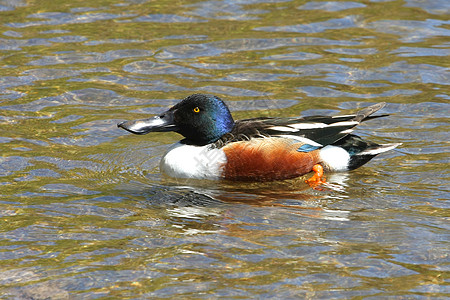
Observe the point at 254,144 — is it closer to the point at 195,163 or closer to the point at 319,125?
the point at 195,163

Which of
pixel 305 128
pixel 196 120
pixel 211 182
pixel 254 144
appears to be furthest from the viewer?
pixel 196 120

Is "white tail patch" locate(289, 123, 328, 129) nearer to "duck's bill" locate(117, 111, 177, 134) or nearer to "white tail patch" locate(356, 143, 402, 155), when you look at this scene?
"white tail patch" locate(356, 143, 402, 155)

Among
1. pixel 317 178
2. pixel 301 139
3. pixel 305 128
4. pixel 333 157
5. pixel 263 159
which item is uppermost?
pixel 305 128

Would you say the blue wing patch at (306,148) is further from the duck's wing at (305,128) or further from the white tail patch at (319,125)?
the white tail patch at (319,125)

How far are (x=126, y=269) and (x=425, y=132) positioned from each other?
4350mm

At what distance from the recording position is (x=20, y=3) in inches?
508

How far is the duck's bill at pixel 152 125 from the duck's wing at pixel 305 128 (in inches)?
21.5

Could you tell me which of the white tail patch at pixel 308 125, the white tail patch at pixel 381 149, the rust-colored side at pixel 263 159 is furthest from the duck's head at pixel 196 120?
the white tail patch at pixel 381 149

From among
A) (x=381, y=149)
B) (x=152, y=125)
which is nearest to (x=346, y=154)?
(x=381, y=149)

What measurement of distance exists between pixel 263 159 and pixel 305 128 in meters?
0.57

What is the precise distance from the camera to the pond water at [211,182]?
597 centimetres

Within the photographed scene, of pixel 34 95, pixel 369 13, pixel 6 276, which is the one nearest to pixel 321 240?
pixel 6 276

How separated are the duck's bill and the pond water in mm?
467

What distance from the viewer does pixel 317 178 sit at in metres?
8.27
